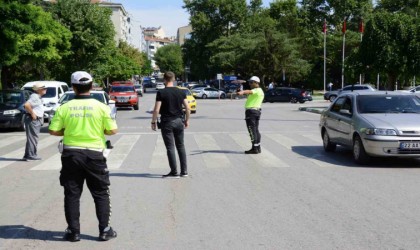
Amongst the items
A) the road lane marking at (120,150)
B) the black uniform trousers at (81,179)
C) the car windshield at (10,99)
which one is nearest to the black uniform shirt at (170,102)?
the road lane marking at (120,150)

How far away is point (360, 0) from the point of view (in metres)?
76.8

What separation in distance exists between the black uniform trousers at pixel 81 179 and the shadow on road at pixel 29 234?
303mm

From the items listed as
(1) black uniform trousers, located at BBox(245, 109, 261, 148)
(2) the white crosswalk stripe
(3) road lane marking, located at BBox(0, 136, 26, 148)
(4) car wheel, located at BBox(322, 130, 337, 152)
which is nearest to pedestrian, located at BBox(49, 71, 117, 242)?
(2) the white crosswalk stripe

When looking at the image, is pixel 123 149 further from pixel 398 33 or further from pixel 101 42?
pixel 101 42

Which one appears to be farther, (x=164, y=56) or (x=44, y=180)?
(x=164, y=56)

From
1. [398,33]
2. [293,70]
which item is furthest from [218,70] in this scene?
[398,33]

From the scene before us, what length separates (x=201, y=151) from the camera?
13.3 meters

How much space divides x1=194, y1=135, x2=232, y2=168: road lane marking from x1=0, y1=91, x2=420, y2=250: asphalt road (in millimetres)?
34

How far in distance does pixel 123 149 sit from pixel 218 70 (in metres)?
67.3

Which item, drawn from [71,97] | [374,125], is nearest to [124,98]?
[71,97]

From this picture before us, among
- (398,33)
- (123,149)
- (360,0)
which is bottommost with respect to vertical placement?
(123,149)

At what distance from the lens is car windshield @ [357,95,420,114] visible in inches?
460

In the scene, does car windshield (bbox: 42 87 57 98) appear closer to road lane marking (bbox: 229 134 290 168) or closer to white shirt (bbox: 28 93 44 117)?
road lane marking (bbox: 229 134 290 168)

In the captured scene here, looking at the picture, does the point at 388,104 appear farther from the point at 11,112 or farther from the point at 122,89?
the point at 122,89
